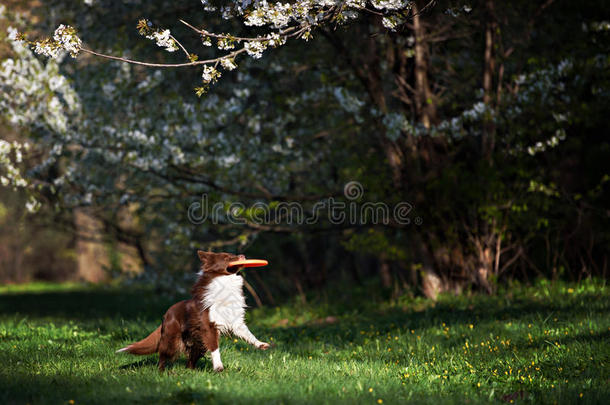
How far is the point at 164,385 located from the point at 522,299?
8.70 meters

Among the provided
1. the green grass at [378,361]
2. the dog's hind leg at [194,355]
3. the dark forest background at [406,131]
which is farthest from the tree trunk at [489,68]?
the dog's hind leg at [194,355]

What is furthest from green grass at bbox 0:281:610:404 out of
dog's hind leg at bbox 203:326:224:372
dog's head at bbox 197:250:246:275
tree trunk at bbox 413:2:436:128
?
tree trunk at bbox 413:2:436:128

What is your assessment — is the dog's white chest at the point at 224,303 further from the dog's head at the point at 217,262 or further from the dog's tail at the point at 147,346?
the dog's tail at the point at 147,346

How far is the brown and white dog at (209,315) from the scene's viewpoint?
644 cm

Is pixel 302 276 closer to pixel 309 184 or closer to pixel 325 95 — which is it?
pixel 309 184

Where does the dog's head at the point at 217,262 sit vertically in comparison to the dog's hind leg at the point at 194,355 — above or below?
above

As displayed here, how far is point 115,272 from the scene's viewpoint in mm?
19234

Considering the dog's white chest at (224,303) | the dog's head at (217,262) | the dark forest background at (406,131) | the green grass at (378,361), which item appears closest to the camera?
the green grass at (378,361)

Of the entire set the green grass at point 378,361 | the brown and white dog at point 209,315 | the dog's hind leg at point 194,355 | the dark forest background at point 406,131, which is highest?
the dark forest background at point 406,131

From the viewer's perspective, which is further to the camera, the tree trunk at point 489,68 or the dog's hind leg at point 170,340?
the tree trunk at point 489,68

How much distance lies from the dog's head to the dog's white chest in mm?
71

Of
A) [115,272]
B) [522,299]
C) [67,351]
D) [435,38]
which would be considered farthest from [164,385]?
[115,272]

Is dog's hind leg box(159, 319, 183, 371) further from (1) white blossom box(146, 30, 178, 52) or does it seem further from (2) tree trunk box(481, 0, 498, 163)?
(2) tree trunk box(481, 0, 498, 163)

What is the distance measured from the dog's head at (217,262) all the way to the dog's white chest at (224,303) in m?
0.07
